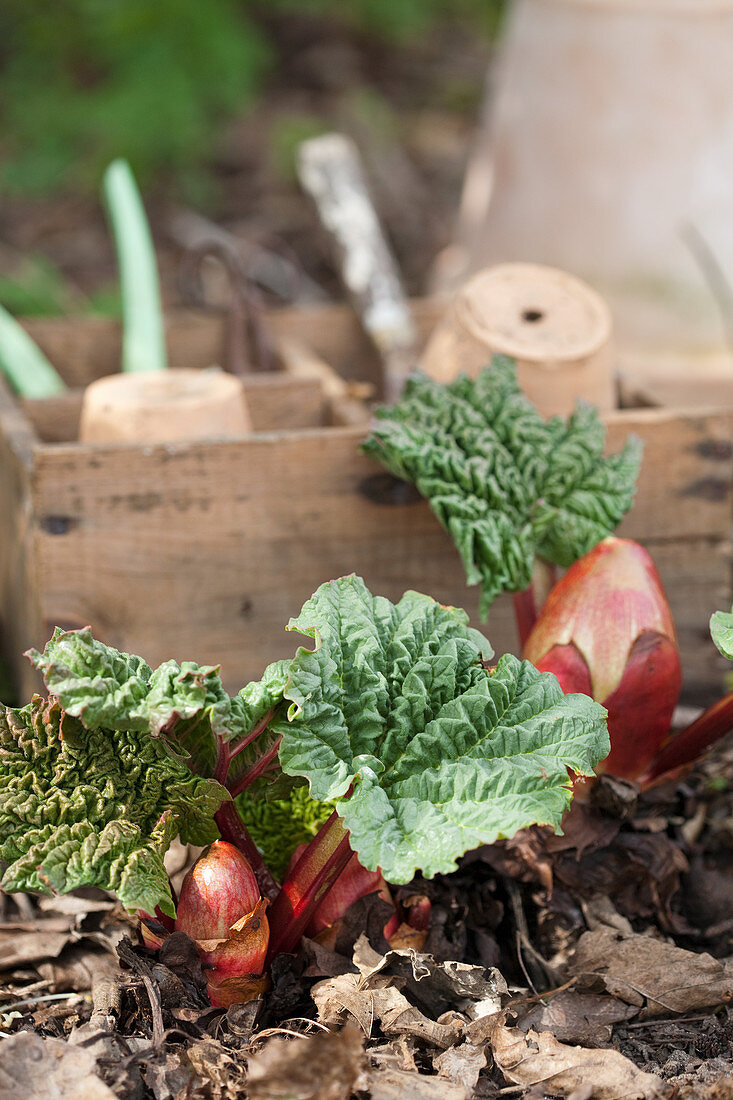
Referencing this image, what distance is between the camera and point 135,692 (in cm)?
105

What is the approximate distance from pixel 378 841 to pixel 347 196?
1.88 metres

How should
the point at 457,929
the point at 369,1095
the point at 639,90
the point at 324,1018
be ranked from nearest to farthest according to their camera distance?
the point at 369,1095
the point at 324,1018
the point at 457,929
the point at 639,90

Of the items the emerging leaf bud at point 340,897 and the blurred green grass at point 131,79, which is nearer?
the emerging leaf bud at point 340,897

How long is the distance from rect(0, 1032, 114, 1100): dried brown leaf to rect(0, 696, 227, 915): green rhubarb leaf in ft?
0.48

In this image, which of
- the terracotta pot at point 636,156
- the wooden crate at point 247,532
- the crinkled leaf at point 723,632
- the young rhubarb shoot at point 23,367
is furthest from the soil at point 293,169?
the crinkled leaf at point 723,632

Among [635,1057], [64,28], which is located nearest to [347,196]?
[635,1057]

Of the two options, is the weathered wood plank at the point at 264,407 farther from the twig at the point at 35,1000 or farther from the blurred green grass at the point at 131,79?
the blurred green grass at the point at 131,79

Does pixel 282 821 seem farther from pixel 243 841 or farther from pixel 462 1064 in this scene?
pixel 462 1064

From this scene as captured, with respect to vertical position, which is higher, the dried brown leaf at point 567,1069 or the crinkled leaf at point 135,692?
the crinkled leaf at point 135,692

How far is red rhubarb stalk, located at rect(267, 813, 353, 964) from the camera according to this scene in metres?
1.16

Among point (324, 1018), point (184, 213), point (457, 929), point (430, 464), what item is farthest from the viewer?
point (184, 213)

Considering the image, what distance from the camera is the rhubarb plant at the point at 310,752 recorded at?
3.35ft

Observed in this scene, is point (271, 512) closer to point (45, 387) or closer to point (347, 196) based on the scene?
point (45, 387)

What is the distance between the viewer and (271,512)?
168 centimetres
